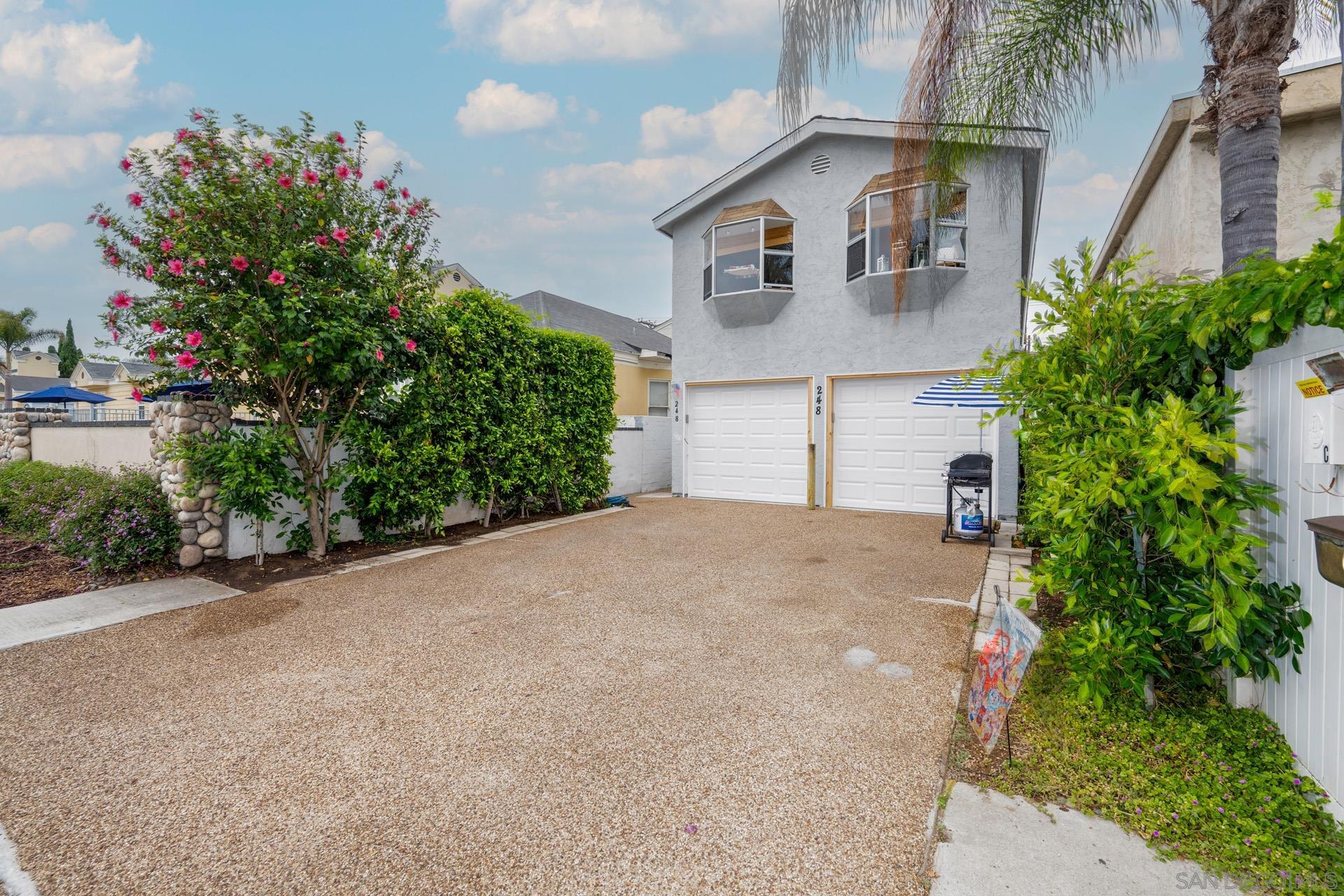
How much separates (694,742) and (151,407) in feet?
21.3

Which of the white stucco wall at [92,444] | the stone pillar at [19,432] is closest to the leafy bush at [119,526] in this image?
the white stucco wall at [92,444]

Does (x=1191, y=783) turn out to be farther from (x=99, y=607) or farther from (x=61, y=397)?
(x=61, y=397)

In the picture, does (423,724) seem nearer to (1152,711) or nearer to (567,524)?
(1152,711)

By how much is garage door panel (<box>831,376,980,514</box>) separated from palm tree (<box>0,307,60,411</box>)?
39250mm

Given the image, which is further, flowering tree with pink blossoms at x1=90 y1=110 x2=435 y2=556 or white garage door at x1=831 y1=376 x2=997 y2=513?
white garage door at x1=831 y1=376 x2=997 y2=513

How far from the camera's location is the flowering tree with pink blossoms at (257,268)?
5156mm

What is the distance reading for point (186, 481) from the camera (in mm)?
5473

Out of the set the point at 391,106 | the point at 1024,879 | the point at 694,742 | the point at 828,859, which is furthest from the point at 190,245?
the point at 391,106

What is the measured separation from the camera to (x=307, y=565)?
5.95 m

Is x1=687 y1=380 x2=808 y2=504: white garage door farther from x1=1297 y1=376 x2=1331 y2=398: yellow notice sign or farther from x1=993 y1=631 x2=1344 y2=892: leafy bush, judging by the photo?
x1=1297 y1=376 x2=1331 y2=398: yellow notice sign

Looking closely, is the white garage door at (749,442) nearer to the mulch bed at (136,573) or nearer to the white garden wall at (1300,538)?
the mulch bed at (136,573)

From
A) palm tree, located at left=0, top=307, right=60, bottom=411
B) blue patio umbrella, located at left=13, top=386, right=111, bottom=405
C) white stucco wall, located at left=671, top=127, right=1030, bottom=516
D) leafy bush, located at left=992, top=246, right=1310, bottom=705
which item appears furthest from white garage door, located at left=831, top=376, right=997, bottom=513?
palm tree, located at left=0, top=307, right=60, bottom=411

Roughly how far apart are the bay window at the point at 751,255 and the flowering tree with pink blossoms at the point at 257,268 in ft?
19.7

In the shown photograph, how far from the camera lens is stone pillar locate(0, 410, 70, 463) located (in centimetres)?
1062
